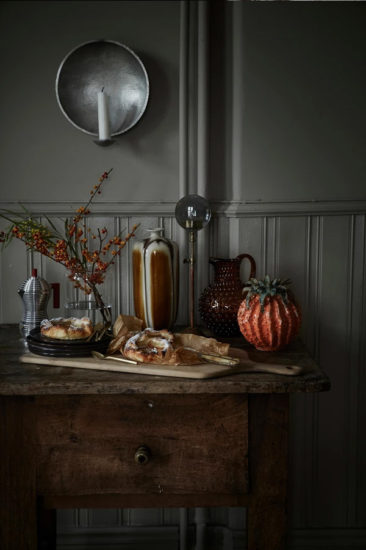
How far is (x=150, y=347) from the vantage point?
4.79 ft

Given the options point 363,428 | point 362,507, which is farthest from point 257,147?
point 362,507

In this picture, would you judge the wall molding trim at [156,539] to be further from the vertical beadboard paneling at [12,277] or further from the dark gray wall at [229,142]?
the vertical beadboard paneling at [12,277]

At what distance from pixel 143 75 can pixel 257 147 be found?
473mm

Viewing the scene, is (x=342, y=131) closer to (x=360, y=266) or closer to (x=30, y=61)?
(x=360, y=266)

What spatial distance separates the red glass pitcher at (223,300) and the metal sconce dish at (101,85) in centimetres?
62

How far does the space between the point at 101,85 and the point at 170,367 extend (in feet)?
3.59

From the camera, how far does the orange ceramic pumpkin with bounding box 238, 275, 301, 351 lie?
1517 mm

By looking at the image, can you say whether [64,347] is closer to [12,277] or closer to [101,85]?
[12,277]

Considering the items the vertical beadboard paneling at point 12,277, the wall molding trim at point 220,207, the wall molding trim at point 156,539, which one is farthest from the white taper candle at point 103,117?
the wall molding trim at point 156,539

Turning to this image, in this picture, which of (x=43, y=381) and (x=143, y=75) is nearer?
(x=43, y=381)

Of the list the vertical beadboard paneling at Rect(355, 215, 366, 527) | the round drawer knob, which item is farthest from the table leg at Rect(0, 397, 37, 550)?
the vertical beadboard paneling at Rect(355, 215, 366, 527)

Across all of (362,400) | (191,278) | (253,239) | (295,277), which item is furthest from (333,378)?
(191,278)

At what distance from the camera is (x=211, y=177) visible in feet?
6.53

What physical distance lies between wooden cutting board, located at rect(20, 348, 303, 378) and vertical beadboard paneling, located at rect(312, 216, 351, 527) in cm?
69
